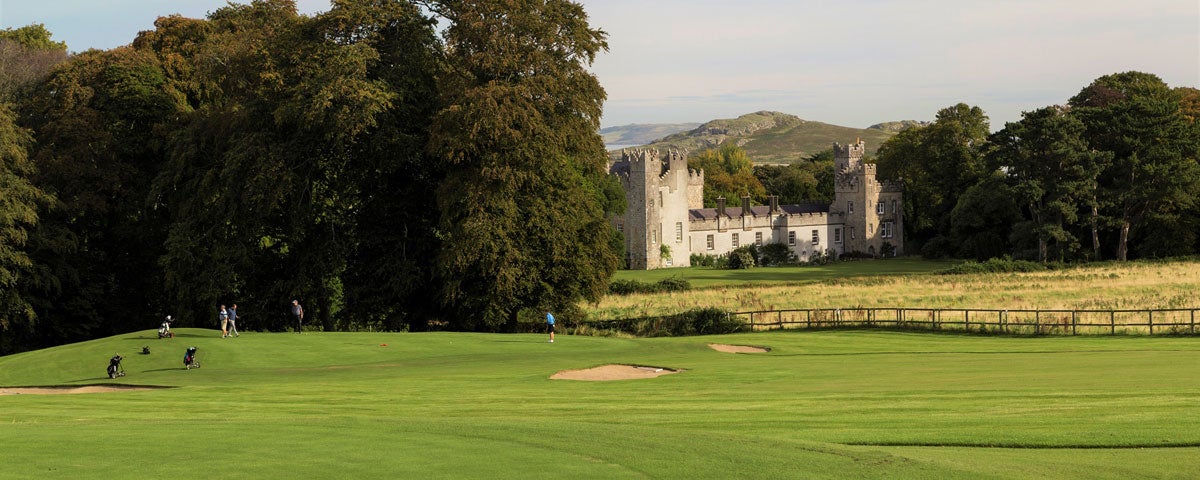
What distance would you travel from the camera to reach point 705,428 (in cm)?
1706

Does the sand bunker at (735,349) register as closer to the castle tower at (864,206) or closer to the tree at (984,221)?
the tree at (984,221)

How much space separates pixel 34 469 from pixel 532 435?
6.22 meters

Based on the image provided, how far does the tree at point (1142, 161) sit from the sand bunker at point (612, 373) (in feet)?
174

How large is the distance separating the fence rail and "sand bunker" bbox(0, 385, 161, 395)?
24181 mm

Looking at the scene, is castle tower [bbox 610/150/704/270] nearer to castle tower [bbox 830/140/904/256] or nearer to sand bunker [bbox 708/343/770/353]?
castle tower [bbox 830/140/904/256]

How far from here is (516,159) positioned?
40000 millimetres

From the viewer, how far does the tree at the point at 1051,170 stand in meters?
71.5

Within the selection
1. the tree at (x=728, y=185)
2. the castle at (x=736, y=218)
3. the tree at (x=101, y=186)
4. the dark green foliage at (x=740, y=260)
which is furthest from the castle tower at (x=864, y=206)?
the tree at (x=101, y=186)

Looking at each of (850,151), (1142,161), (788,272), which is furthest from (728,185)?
(1142,161)

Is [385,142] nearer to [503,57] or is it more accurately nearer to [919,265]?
[503,57]

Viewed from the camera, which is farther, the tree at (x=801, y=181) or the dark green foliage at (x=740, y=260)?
the tree at (x=801, y=181)

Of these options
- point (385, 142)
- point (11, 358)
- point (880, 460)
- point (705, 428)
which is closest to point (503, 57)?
point (385, 142)

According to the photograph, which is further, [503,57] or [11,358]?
[503,57]

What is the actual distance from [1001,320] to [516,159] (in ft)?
59.1
